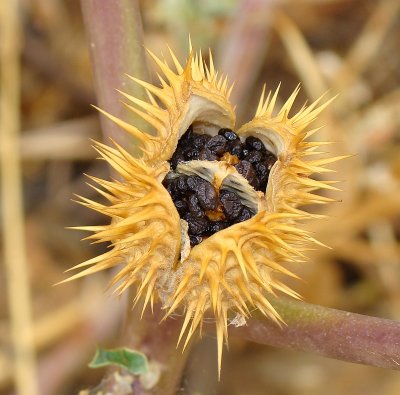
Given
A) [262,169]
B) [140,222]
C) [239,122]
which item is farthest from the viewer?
[239,122]

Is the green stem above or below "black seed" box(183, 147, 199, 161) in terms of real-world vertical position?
above

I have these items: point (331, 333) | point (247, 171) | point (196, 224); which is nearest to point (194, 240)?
point (196, 224)

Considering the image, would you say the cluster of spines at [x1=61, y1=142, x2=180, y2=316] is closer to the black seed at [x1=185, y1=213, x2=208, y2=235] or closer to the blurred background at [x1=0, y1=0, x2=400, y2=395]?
the black seed at [x1=185, y1=213, x2=208, y2=235]

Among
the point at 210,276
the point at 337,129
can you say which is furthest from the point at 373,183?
the point at 210,276

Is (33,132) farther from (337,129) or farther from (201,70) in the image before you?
(201,70)

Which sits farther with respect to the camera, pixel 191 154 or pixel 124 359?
pixel 124 359

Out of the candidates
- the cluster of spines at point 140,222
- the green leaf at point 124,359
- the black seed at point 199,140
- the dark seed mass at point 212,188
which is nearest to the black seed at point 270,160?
the dark seed mass at point 212,188

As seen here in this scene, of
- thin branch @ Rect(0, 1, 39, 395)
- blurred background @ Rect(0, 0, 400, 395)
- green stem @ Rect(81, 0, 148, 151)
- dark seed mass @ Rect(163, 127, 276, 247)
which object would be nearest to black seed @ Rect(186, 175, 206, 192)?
dark seed mass @ Rect(163, 127, 276, 247)

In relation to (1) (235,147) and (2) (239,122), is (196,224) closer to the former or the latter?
(1) (235,147)
